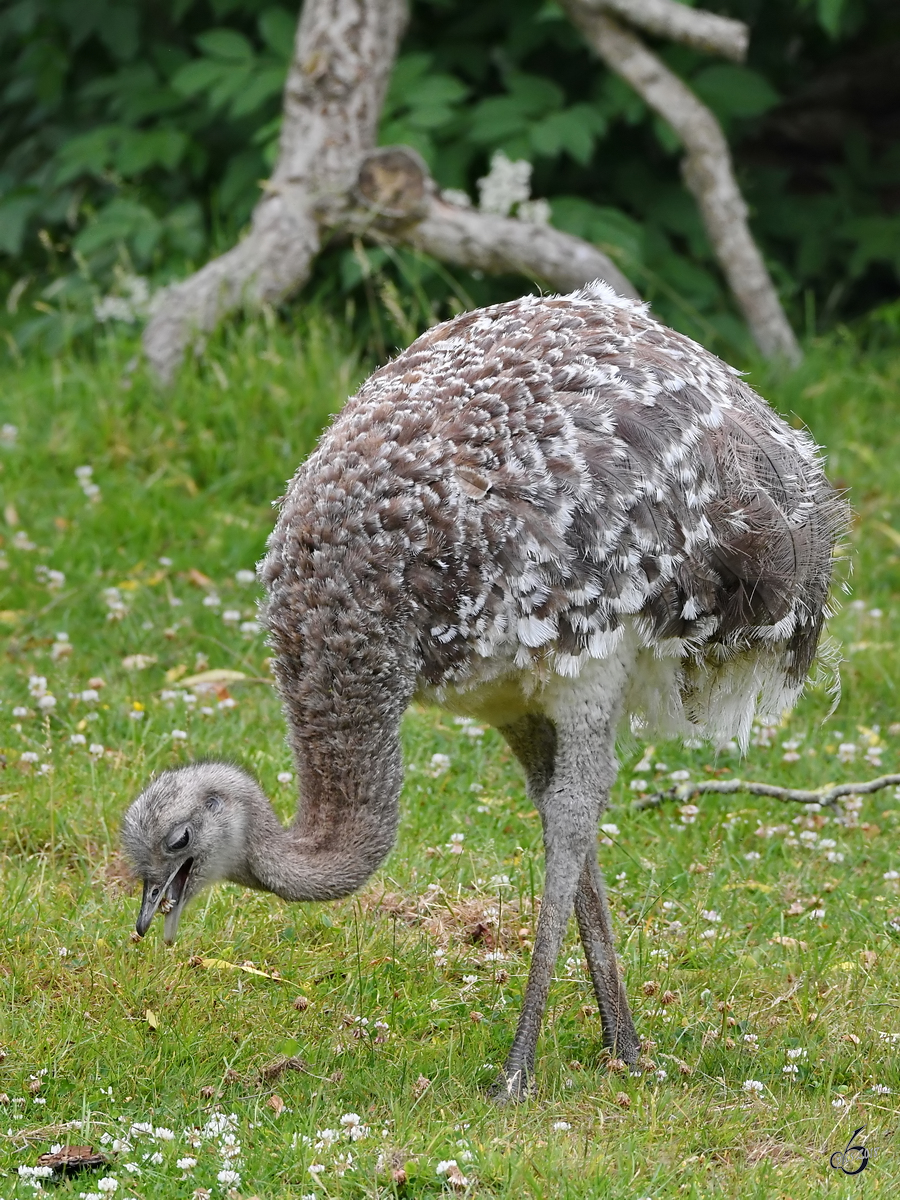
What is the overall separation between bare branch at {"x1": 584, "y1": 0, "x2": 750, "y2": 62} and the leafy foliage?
1.13ft

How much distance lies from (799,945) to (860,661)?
2043 mm

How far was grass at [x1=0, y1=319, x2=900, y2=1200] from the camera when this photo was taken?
13.4 ft

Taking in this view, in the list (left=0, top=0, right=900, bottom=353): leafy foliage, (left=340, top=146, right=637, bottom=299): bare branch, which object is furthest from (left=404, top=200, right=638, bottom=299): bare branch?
(left=0, top=0, right=900, bottom=353): leafy foliage

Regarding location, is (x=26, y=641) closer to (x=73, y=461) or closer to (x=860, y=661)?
(x=73, y=461)

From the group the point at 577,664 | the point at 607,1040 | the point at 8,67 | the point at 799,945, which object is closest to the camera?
the point at 577,664

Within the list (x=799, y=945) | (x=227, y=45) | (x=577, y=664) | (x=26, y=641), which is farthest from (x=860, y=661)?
(x=227, y=45)

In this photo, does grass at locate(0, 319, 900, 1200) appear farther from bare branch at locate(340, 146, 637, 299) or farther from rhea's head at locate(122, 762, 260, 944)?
bare branch at locate(340, 146, 637, 299)

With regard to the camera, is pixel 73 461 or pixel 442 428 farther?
pixel 73 461

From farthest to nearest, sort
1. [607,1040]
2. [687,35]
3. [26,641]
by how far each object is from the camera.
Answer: [687,35]
[26,641]
[607,1040]

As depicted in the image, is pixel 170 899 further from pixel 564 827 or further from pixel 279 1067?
pixel 564 827

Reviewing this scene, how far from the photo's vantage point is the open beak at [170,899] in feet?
14.4

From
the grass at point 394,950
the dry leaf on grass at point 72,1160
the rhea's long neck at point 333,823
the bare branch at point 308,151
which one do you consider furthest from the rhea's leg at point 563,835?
the bare branch at point 308,151

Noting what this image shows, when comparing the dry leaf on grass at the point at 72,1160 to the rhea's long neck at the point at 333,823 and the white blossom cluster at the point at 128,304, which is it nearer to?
the rhea's long neck at the point at 333,823

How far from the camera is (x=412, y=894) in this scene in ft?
17.5
